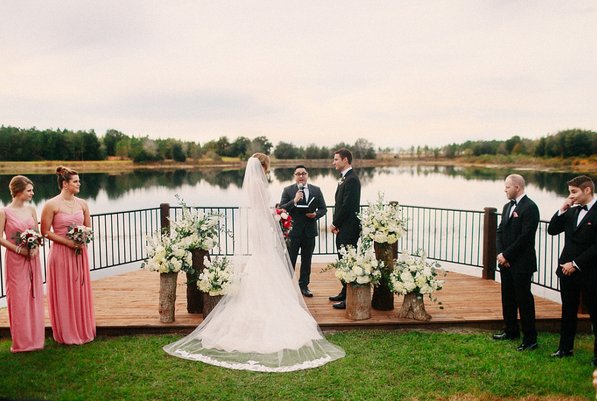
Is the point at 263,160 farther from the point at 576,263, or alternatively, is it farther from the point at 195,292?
the point at 576,263

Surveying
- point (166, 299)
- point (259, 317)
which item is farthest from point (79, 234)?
point (259, 317)

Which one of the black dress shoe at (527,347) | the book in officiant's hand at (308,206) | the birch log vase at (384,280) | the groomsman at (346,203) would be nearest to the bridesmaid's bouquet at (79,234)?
the book in officiant's hand at (308,206)

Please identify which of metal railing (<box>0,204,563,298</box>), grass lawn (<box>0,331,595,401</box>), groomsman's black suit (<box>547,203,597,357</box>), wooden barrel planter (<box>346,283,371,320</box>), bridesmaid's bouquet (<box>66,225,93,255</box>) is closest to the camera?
grass lawn (<box>0,331,595,401</box>)

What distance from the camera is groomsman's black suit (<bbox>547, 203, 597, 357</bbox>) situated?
4.47 meters

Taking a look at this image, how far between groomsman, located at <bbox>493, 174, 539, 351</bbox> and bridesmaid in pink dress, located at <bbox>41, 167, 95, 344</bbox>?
16.2ft

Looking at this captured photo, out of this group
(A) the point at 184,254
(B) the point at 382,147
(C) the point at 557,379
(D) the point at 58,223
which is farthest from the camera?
(B) the point at 382,147

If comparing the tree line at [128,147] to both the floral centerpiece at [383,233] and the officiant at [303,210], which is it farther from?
the floral centerpiece at [383,233]

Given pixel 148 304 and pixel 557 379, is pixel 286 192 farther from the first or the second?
pixel 557 379

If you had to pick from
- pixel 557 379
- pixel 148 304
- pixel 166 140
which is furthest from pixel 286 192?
pixel 166 140

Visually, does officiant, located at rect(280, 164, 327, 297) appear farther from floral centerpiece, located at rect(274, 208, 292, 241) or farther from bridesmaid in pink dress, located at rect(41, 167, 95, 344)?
bridesmaid in pink dress, located at rect(41, 167, 95, 344)

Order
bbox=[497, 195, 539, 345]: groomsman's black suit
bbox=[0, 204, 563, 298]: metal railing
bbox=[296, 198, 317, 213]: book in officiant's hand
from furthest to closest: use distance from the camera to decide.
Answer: bbox=[0, 204, 563, 298]: metal railing < bbox=[296, 198, 317, 213]: book in officiant's hand < bbox=[497, 195, 539, 345]: groomsman's black suit

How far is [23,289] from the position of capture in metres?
5.05

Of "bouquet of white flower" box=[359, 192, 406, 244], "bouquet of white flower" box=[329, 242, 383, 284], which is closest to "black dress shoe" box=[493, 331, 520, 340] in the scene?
"bouquet of white flower" box=[329, 242, 383, 284]

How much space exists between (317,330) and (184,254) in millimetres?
1943
